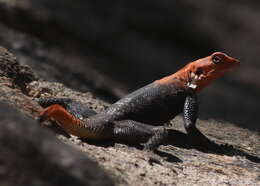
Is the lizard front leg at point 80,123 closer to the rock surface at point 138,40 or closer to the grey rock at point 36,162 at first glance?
the grey rock at point 36,162

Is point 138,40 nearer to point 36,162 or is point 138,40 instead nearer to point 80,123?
point 80,123

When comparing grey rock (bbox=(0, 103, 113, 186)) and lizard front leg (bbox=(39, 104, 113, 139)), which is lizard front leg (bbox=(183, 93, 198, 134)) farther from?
grey rock (bbox=(0, 103, 113, 186))

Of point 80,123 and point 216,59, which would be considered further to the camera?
point 216,59

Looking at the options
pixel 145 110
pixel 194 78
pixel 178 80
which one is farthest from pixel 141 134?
pixel 194 78

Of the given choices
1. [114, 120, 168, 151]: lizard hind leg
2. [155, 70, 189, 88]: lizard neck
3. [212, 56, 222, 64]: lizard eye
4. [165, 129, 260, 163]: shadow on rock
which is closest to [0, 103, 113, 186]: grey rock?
[114, 120, 168, 151]: lizard hind leg

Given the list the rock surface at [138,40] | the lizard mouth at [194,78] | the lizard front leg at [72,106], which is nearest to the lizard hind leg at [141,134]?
the lizard front leg at [72,106]

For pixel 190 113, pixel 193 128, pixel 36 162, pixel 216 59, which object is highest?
pixel 216 59
